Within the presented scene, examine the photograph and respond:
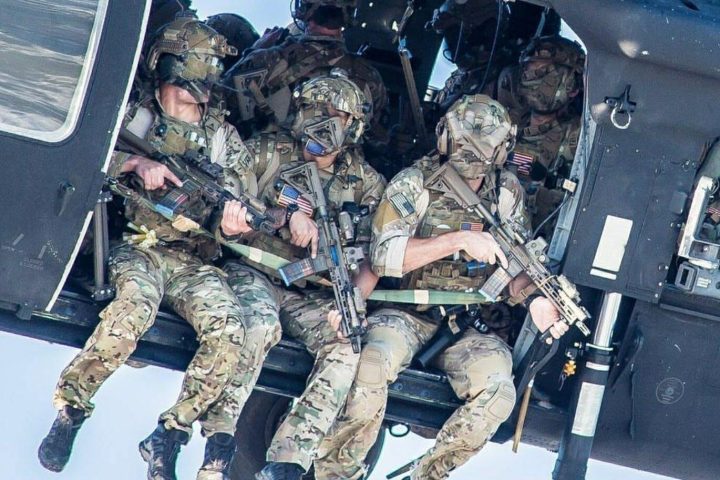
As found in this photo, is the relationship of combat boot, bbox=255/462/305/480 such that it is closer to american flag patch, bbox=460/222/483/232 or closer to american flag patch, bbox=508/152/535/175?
american flag patch, bbox=460/222/483/232

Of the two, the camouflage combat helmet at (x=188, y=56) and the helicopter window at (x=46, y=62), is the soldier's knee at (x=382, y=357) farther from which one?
the helicopter window at (x=46, y=62)

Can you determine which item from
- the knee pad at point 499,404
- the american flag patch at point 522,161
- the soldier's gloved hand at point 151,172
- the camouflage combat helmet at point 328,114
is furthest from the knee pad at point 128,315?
the american flag patch at point 522,161

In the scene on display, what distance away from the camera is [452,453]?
376 inches

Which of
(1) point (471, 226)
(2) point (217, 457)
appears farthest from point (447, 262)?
(2) point (217, 457)

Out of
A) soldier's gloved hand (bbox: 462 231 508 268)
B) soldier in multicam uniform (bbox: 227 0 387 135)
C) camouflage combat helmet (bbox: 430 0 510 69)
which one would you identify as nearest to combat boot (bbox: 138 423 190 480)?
soldier's gloved hand (bbox: 462 231 508 268)

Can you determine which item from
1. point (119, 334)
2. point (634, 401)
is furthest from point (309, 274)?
point (634, 401)

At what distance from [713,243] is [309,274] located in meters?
1.86

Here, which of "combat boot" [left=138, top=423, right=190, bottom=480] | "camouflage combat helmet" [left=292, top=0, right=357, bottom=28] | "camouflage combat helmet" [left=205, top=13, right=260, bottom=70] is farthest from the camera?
"camouflage combat helmet" [left=205, top=13, right=260, bottom=70]

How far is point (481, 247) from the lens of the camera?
30.8 ft

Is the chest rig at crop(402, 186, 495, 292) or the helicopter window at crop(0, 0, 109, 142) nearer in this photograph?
the helicopter window at crop(0, 0, 109, 142)

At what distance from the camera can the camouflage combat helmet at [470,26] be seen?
1112 centimetres

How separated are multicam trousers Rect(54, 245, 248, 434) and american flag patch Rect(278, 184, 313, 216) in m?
0.59

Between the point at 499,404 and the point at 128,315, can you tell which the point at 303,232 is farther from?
the point at 499,404

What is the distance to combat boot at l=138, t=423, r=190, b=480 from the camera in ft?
29.3
